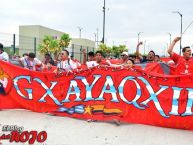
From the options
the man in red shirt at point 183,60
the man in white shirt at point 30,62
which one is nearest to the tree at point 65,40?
the man in white shirt at point 30,62

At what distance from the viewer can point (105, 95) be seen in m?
7.73

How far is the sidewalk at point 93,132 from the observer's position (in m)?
6.31

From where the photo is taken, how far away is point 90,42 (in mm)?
92188

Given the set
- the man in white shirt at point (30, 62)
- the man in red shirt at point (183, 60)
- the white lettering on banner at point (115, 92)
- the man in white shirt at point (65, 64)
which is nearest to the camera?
the white lettering on banner at point (115, 92)

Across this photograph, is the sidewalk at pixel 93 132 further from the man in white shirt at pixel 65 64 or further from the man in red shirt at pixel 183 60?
the man in red shirt at pixel 183 60

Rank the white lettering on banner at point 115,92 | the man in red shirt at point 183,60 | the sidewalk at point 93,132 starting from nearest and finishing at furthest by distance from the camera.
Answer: the sidewalk at point 93,132
the white lettering on banner at point 115,92
the man in red shirt at point 183,60

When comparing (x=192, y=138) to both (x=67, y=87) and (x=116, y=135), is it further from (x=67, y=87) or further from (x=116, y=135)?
(x=67, y=87)

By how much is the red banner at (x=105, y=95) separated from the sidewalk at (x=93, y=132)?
27 cm

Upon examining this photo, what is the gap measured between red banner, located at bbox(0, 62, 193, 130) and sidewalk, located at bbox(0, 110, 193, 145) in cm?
27

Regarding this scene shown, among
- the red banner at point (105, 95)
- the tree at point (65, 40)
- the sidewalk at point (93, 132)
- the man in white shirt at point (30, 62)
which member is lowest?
the sidewalk at point (93, 132)

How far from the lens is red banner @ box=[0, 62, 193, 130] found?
731 centimetres

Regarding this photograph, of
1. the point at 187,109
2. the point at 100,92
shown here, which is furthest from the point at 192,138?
the point at 100,92

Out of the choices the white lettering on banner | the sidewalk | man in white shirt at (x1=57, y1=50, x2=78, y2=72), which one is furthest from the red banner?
man in white shirt at (x1=57, y1=50, x2=78, y2=72)

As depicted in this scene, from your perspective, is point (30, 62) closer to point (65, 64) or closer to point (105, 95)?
point (65, 64)
